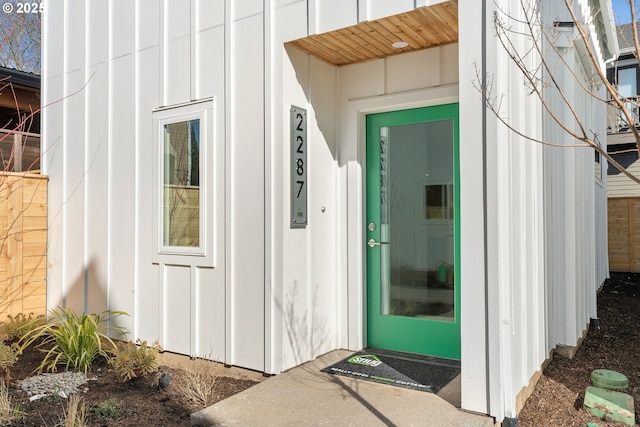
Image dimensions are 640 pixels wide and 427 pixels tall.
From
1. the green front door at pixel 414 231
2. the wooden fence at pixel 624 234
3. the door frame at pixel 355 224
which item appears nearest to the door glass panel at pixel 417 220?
the green front door at pixel 414 231

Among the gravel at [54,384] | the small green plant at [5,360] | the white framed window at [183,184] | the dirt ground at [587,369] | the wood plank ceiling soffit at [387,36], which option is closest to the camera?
the dirt ground at [587,369]

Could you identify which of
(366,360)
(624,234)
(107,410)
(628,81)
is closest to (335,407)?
(366,360)

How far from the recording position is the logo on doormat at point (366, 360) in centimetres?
421

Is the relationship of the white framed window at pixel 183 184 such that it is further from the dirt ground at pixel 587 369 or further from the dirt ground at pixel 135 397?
the dirt ground at pixel 587 369

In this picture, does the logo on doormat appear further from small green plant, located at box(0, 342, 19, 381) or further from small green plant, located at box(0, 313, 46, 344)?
small green plant, located at box(0, 313, 46, 344)

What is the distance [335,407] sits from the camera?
10.8 ft

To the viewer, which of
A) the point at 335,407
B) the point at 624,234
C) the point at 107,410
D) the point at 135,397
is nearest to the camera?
the point at 335,407

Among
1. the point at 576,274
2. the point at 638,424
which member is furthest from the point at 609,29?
the point at 638,424

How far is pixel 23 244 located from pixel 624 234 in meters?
11.3

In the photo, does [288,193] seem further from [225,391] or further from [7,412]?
[7,412]

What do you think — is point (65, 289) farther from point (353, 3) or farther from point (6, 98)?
point (353, 3)

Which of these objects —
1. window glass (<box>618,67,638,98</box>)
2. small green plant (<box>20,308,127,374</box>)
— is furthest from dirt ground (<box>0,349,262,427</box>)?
window glass (<box>618,67,638,98</box>)

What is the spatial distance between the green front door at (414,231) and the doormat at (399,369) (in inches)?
6.1

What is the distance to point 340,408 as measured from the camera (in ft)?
10.8
